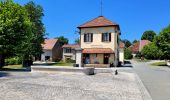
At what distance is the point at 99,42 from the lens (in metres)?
42.2

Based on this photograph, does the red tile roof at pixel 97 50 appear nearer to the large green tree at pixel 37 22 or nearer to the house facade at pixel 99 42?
the house facade at pixel 99 42

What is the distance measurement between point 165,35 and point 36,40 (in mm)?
25491

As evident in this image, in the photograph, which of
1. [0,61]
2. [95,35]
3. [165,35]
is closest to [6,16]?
[0,61]

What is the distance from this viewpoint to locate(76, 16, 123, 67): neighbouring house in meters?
41.4

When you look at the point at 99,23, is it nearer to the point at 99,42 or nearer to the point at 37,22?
the point at 99,42

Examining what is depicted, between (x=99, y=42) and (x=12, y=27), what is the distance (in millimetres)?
17424

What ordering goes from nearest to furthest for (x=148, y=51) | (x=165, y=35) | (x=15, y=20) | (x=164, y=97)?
(x=164, y=97) → (x=15, y=20) → (x=165, y=35) → (x=148, y=51)

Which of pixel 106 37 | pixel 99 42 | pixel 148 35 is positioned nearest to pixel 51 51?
pixel 99 42

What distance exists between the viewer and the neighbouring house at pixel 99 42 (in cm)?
4138

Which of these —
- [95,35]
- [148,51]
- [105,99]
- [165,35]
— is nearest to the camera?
[105,99]

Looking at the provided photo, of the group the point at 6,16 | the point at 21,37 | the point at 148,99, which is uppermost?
the point at 6,16

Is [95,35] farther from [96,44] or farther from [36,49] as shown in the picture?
[36,49]

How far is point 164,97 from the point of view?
11.4 meters

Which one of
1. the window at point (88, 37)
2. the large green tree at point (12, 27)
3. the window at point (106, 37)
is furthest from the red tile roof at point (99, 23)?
the large green tree at point (12, 27)
